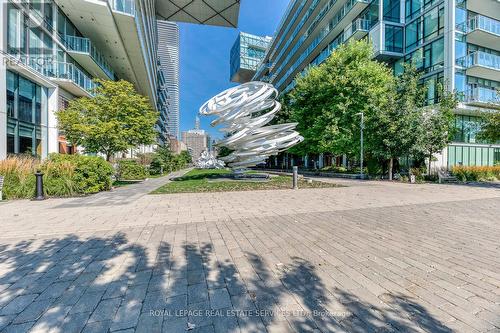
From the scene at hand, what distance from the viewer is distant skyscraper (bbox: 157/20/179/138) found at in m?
154

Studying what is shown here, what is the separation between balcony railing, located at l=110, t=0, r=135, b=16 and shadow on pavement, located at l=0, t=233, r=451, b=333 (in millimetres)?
22447

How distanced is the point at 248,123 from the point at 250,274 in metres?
15.0

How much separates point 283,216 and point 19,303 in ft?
18.2

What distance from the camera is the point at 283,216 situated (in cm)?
688

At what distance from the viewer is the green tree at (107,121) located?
15188 mm

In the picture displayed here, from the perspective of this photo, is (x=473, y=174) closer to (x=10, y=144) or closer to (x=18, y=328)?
(x=18, y=328)

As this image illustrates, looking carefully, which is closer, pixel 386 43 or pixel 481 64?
pixel 481 64

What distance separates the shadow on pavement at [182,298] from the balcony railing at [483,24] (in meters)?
33.5

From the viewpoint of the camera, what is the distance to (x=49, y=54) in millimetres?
19016

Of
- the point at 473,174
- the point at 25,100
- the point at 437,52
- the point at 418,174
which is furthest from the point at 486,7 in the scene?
the point at 25,100

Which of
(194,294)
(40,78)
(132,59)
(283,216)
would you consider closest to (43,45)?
(40,78)

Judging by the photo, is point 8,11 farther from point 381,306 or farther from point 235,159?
point 381,306

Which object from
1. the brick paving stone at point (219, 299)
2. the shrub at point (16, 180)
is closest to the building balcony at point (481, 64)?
the brick paving stone at point (219, 299)

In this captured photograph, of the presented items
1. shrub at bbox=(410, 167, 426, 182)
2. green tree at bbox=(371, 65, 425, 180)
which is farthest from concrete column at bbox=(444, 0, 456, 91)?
shrub at bbox=(410, 167, 426, 182)
